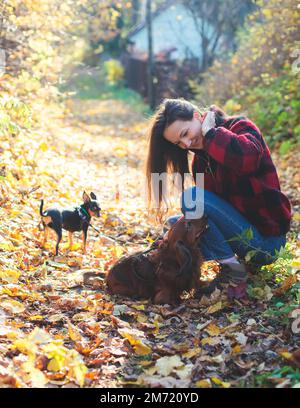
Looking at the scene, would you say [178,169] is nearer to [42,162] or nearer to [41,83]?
[42,162]

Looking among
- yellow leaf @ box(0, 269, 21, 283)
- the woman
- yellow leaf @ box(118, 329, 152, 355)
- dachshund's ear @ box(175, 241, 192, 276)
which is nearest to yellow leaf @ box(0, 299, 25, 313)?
yellow leaf @ box(0, 269, 21, 283)

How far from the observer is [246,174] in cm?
406

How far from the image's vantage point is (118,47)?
3806 centimetres

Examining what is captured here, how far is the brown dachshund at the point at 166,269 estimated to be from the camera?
388 centimetres

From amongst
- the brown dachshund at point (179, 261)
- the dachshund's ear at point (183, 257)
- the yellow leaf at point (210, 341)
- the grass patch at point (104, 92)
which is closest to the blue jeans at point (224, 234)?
the brown dachshund at point (179, 261)

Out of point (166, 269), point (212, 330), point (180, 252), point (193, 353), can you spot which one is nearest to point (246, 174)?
point (180, 252)

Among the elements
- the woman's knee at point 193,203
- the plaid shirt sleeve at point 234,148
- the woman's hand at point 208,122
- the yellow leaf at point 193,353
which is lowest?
the yellow leaf at point 193,353

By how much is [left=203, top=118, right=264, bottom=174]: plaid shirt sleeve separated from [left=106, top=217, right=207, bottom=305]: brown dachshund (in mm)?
489

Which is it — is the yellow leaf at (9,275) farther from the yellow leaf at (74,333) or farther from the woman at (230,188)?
the woman at (230,188)

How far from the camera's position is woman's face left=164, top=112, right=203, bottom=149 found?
13.1 ft

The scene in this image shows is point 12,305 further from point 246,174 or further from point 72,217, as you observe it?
point 246,174

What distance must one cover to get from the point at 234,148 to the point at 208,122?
1.02ft
